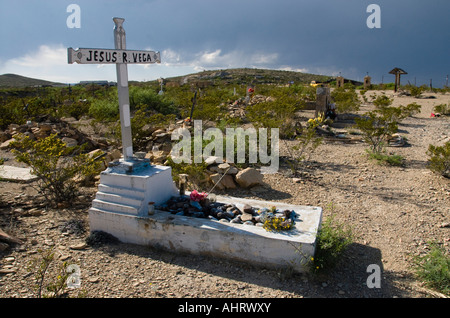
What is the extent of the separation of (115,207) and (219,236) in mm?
1394

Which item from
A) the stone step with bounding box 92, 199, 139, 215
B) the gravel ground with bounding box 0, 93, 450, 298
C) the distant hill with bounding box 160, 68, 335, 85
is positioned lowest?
the gravel ground with bounding box 0, 93, 450, 298

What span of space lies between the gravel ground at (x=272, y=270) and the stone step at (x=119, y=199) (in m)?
0.52

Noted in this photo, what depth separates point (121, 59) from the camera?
4102mm

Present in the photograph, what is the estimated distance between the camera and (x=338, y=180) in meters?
6.75

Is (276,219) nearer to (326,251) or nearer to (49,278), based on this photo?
(326,251)

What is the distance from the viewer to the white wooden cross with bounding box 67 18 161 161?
12.1ft

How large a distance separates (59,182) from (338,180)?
5.00 metres

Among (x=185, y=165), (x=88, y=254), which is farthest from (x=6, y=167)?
(x=88, y=254)

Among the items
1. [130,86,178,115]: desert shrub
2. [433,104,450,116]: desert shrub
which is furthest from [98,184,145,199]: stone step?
[433,104,450,116]: desert shrub

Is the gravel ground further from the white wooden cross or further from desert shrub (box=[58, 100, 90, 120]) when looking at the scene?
desert shrub (box=[58, 100, 90, 120])

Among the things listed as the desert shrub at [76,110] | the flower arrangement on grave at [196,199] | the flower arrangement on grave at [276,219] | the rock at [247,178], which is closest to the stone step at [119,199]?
the flower arrangement on grave at [196,199]

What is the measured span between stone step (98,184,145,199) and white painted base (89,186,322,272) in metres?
0.24

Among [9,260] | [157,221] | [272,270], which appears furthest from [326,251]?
[9,260]
